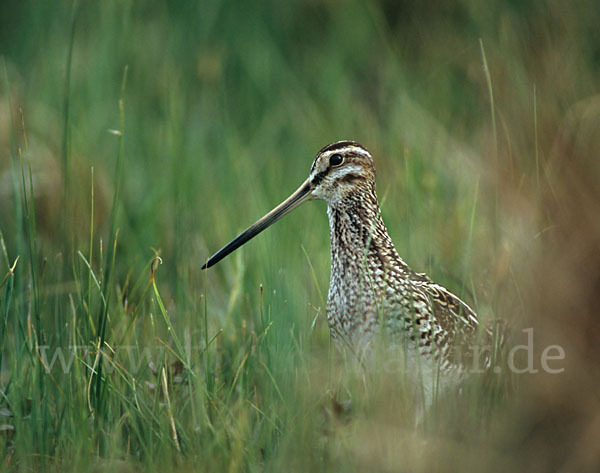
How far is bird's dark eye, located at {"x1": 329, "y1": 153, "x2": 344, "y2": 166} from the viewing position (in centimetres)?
397

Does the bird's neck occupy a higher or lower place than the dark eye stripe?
lower

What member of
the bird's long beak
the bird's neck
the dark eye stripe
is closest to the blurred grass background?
the bird's long beak

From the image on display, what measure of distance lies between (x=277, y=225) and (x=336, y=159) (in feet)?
4.51

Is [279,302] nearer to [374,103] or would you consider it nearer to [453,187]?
[453,187]

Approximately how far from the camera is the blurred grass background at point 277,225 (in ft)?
8.20

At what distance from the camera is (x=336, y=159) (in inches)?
157

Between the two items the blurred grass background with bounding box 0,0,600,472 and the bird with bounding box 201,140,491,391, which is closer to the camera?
the blurred grass background with bounding box 0,0,600,472

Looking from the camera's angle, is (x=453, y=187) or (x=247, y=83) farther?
(x=247, y=83)

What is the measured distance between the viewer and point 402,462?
245cm

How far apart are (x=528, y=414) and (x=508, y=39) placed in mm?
1351

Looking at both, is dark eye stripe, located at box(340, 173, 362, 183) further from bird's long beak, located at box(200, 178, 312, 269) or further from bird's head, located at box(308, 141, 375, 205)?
bird's long beak, located at box(200, 178, 312, 269)

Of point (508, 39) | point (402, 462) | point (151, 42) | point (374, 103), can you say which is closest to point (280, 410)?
point (402, 462)

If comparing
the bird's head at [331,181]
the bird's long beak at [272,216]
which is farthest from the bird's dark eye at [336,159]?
the bird's long beak at [272,216]

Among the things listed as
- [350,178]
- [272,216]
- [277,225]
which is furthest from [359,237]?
[277,225]
